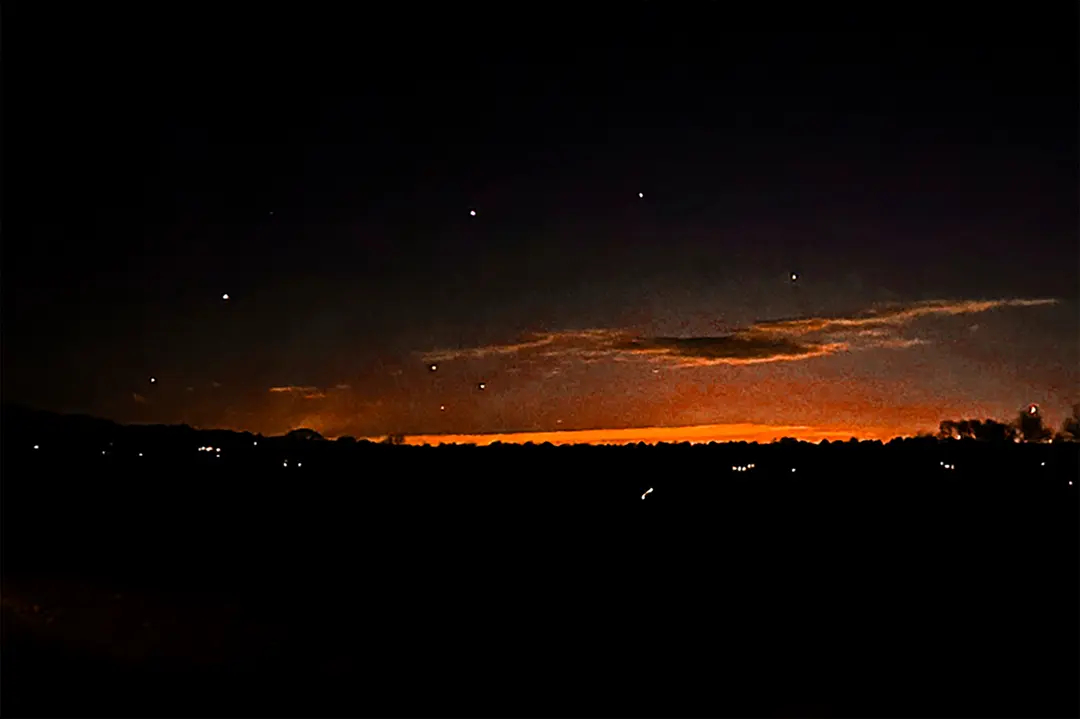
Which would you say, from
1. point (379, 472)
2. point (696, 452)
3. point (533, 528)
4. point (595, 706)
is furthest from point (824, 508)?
point (595, 706)

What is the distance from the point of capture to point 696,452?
3055cm

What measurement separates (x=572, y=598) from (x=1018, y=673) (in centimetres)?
532

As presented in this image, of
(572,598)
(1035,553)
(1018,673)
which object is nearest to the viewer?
(1018,673)

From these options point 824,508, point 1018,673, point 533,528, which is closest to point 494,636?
point 1018,673

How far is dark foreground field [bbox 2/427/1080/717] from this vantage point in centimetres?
973

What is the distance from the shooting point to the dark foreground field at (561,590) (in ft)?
31.9

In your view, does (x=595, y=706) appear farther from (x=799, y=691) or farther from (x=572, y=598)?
(x=572, y=598)

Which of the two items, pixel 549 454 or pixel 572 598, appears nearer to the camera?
pixel 572 598

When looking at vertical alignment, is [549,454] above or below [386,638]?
above

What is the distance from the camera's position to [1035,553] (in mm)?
16672

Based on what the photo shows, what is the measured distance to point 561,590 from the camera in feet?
48.2

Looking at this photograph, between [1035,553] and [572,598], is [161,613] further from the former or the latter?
[1035,553]

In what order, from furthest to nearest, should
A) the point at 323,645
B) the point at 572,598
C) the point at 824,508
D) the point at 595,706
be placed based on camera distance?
the point at 824,508
the point at 572,598
the point at 323,645
the point at 595,706

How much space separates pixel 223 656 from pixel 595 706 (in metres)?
3.65
